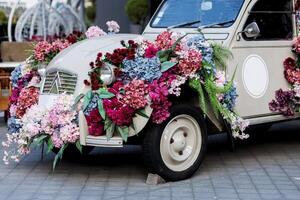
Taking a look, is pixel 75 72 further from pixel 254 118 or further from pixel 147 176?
pixel 254 118

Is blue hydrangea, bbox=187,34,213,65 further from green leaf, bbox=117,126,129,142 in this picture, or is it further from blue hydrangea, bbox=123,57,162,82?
green leaf, bbox=117,126,129,142

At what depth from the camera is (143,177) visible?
7246 millimetres

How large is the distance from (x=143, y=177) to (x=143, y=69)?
1228mm

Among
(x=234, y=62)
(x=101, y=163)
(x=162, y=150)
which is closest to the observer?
(x=162, y=150)

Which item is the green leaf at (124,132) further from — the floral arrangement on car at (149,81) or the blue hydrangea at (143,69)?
the blue hydrangea at (143,69)

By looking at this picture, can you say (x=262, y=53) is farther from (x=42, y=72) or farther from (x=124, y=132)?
(x=42, y=72)

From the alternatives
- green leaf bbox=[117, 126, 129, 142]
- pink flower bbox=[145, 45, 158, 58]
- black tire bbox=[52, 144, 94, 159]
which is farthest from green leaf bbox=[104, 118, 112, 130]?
black tire bbox=[52, 144, 94, 159]

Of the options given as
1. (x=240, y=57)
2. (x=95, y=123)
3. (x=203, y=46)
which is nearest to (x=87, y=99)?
(x=95, y=123)

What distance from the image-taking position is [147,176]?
719cm

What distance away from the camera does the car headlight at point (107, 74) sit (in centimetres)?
679

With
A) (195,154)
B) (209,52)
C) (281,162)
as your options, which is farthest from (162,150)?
(281,162)

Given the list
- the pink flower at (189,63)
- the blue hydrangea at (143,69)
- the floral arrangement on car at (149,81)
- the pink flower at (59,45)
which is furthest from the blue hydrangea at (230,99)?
the pink flower at (59,45)

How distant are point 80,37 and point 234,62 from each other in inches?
75.2

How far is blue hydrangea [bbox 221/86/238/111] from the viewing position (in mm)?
7172
